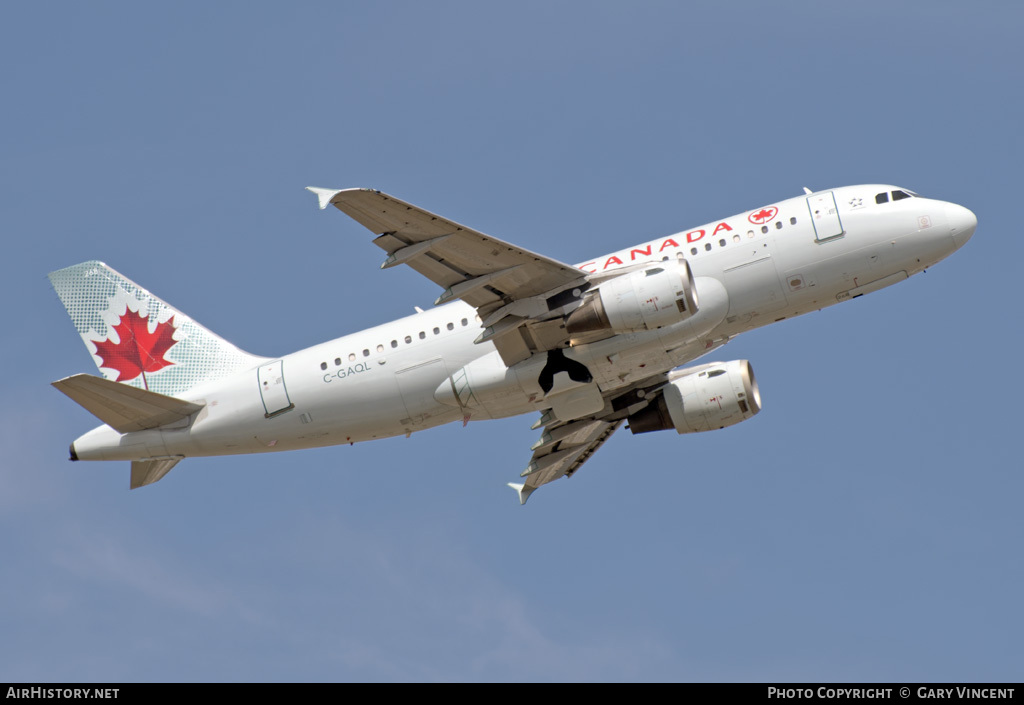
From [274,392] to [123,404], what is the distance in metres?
5.20

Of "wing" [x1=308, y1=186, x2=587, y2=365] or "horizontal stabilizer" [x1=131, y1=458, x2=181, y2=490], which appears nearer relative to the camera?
"wing" [x1=308, y1=186, x2=587, y2=365]

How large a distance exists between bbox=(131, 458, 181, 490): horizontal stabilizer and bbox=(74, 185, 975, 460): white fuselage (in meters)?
1.72

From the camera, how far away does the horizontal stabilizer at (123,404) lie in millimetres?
43000

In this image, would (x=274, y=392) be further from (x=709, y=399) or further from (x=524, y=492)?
(x=709, y=399)

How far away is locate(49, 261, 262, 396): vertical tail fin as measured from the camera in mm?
48062

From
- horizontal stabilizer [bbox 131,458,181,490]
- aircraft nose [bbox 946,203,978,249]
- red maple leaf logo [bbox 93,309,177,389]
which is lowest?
horizontal stabilizer [bbox 131,458,181,490]

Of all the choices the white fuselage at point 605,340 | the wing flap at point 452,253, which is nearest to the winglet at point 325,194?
the wing flap at point 452,253

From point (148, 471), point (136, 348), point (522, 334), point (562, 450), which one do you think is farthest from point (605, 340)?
point (136, 348)

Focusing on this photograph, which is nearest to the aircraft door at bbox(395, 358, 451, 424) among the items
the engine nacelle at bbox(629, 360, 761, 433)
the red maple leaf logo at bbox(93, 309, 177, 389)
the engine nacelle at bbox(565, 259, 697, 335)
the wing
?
the wing

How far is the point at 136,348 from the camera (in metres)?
49.2

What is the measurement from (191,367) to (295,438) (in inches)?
222

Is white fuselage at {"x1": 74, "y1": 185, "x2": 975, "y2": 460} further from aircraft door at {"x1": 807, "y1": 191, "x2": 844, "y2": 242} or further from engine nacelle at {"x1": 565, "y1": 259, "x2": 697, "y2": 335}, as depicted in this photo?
engine nacelle at {"x1": 565, "y1": 259, "x2": 697, "y2": 335}

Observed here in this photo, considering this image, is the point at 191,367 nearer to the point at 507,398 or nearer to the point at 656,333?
the point at 507,398
